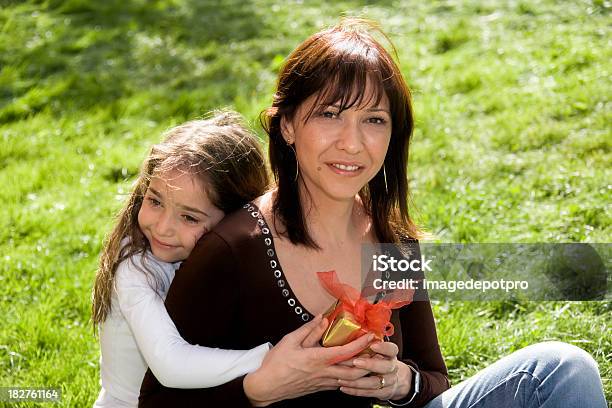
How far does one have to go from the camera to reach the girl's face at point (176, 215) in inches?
106

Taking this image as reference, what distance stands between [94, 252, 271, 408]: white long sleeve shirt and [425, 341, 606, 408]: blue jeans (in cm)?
63

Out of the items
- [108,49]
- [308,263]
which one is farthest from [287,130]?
[108,49]

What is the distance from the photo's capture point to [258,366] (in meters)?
2.37

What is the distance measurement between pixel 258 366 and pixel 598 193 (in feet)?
8.76

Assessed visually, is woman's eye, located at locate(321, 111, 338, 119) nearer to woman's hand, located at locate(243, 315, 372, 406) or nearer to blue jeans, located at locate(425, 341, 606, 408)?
woman's hand, located at locate(243, 315, 372, 406)

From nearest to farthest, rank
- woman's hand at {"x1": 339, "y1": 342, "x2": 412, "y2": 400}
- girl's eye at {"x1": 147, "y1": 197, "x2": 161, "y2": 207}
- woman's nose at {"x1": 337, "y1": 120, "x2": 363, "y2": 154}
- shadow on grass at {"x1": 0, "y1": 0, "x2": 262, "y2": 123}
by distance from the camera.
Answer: woman's hand at {"x1": 339, "y1": 342, "x2": 412, "y2": 400}
woman's nose at {"x1": 337, "y1": 120, "x2": 363, "y2": 154}
girl's eye at {"x1": 147, "y1": 197, "x2": 161, "y2": 207}
shadow on grass at {"x1": 0, "y1": 0, "x2": 262, "y2": 123}

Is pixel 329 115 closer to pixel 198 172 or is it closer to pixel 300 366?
pixel 198 172

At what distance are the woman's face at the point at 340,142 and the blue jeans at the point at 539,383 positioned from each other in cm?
65

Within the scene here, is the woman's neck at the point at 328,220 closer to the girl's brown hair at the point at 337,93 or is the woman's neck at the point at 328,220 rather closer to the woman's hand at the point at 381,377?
the girl's brown hair at the point at 337,93

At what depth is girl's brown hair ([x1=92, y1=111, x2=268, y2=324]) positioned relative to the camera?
8.85 ft

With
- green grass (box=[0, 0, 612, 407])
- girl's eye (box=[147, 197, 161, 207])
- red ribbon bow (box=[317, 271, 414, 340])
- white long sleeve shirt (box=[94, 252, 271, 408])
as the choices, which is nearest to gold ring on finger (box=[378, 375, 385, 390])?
red ribbon bow (box=[317, 271, 414, 340])

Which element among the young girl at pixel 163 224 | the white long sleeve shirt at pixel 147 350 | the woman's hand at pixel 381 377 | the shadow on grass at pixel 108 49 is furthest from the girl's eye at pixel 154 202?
the shadow on grass at pixel 108 49

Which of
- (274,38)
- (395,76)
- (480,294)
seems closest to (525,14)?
(274,38)

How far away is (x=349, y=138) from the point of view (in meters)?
2.46
